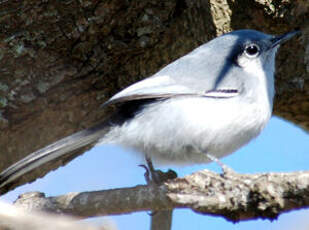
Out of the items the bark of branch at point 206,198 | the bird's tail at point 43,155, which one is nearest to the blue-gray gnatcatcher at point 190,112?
the bird's tail at point 43,155

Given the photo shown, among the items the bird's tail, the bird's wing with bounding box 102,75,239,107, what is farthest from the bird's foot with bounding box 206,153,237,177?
the bird's tail

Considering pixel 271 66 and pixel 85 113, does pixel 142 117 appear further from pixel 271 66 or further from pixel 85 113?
pixel 271 66

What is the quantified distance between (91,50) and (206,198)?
45.1 inches

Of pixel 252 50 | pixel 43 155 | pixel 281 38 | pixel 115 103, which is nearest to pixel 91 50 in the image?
pixel 115 103

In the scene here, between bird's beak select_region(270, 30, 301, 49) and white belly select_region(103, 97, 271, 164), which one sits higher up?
bird's beak select_region(270, 30, 301, 49)

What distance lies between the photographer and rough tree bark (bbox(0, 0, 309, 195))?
234 cm

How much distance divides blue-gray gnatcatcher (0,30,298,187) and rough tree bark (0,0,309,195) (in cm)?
23

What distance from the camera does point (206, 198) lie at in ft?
5.78

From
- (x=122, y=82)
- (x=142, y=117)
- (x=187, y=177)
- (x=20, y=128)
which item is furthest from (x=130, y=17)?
(x=187, y=177)

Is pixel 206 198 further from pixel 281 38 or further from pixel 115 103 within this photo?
pixel 281 38

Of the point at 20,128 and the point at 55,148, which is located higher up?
the point at 20,128

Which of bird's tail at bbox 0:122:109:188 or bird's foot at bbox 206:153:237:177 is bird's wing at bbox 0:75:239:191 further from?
bird's foot at bbox 206:153:237:177

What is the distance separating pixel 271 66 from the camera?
2.69m

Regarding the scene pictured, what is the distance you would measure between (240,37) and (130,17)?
25.1 inches
